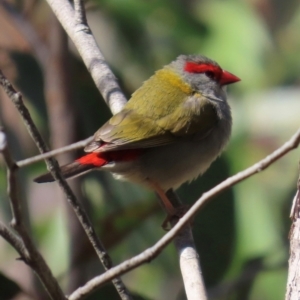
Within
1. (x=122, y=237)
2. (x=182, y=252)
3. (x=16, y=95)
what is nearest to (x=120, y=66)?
(x=122, y=237)

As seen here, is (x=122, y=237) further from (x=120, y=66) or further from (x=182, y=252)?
(x=120, y=66)

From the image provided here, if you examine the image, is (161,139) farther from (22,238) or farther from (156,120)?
(22,238)

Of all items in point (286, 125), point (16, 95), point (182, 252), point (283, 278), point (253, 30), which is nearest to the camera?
point (16, 95)

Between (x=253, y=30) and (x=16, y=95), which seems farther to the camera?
(x=253, y=30)

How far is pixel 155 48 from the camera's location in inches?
180

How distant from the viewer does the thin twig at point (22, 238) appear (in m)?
1.26

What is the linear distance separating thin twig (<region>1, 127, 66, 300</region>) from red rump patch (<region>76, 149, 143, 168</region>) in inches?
58.7

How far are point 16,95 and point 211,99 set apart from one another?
219cm

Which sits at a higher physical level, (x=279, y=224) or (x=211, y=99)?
(x=211, y=99)

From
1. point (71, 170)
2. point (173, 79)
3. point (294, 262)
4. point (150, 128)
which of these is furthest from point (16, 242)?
point (173, 79)

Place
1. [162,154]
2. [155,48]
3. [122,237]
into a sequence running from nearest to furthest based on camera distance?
[162,154], [122,237], [155,48]

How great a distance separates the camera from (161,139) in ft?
9.96

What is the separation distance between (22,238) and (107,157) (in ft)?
5.35

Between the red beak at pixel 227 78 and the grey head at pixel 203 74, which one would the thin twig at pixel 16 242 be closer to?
the grey head at pixel 203 74
